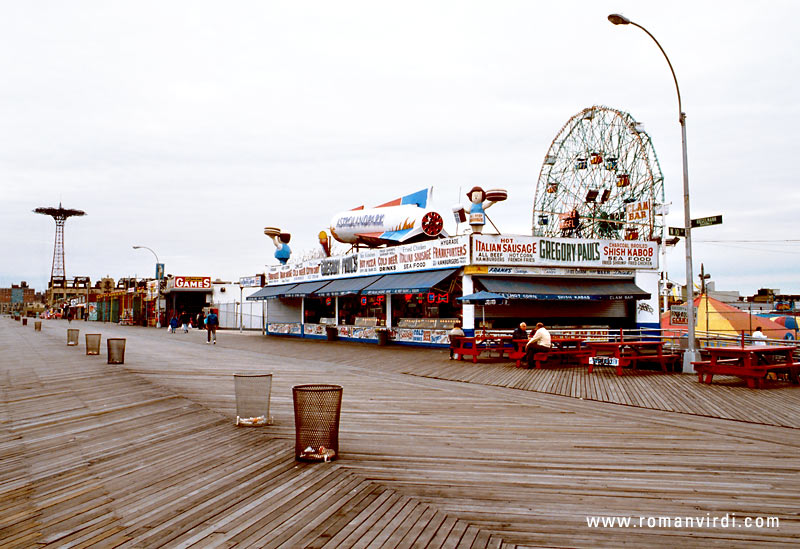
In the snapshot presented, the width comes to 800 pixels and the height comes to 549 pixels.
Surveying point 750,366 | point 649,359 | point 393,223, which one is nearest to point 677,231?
point 649,359

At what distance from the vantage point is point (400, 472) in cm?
571

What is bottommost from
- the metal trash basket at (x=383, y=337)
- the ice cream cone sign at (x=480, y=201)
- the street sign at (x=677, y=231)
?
the metal trash basket at (x=383, y=337)

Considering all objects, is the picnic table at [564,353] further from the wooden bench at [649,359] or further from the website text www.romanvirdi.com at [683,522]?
the website text www.romanvirdi.com at [683,522]

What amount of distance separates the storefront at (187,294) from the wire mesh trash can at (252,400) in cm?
5056

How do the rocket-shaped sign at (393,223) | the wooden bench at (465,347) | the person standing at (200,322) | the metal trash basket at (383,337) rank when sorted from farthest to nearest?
the person standing at (200,322) < the rocket-shaped sign at (393,223) < the metal trash basket at (383,337) < the wooden bench at (465,347)

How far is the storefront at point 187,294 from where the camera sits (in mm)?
55531

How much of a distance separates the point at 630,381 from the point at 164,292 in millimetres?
53328

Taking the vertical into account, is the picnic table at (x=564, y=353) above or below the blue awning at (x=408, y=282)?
below

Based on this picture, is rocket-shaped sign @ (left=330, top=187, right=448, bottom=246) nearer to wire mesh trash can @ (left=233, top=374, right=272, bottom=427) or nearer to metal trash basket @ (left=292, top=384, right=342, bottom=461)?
wire mesh trash can @ (left=233, top=374, right=272, bottom=427)

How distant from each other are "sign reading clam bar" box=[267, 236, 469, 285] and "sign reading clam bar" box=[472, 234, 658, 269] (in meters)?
1.06

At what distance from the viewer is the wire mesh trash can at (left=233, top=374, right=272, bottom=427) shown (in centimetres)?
798

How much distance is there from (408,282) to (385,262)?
348 centimetres

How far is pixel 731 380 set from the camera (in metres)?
12.6

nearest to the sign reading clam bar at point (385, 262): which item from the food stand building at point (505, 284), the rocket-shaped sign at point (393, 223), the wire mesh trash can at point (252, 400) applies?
the food stand building at point (505, 284)
